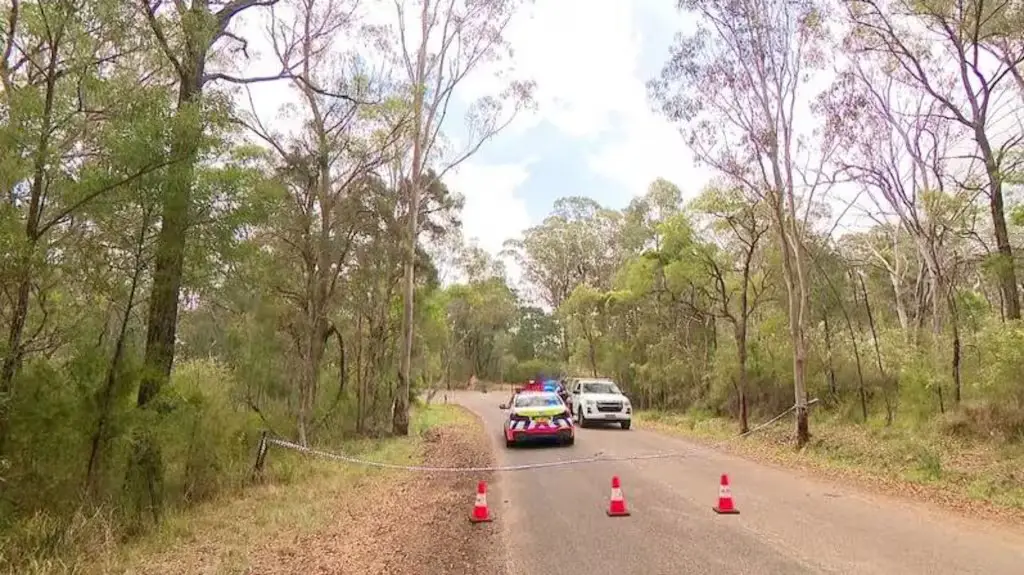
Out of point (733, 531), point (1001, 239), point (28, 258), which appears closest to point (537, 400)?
point (733, 531)

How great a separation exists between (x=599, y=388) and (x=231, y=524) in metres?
16.4

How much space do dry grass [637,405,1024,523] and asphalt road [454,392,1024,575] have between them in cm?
94

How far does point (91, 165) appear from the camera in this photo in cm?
754

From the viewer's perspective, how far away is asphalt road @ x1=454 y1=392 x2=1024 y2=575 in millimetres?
6184

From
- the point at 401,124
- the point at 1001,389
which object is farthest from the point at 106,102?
the point at 1001,389

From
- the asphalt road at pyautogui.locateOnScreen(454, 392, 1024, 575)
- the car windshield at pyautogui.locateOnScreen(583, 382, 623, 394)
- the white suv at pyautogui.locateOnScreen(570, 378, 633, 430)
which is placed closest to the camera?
the asphalt road at pyautogui.locateOnScreen(454, 392, 1024, 575)

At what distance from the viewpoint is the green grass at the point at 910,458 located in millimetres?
9867

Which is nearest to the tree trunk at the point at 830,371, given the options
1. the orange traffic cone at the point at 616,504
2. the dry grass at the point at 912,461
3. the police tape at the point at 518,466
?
the dry grass at the point at 912,461

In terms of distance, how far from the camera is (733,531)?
7445 millimetres

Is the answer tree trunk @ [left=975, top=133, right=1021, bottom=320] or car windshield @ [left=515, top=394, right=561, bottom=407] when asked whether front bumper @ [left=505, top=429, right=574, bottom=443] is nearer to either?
car windshield @ [left=515, top=394, right=561, bottom=407]

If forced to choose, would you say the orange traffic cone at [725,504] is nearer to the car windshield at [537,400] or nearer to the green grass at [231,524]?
the green grass at [231,524]

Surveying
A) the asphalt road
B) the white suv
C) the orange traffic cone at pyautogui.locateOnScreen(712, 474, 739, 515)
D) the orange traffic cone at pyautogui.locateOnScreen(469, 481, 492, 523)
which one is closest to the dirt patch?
the orange traffic cone at pyautogui.locateOnScreen(469, 481, 492, 523)

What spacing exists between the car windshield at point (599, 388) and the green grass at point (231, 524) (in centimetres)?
1103

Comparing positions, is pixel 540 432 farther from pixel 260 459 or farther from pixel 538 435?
pixel 260 459
